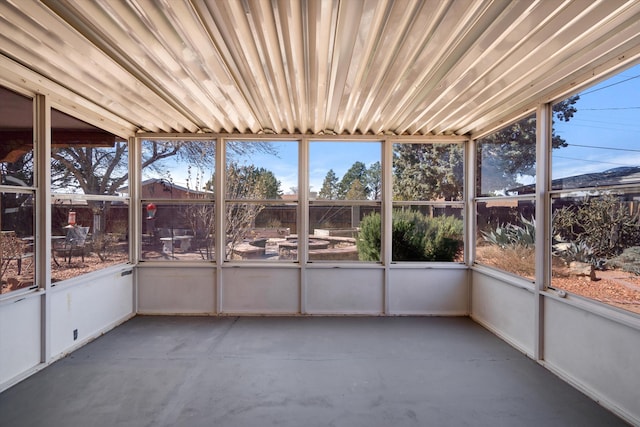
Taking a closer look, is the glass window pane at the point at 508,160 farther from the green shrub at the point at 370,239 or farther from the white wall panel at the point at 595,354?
the green shrub at the point at 370,239

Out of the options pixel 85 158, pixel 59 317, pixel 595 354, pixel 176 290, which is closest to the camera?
pixel 595 354

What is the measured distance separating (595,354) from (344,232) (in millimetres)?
2954

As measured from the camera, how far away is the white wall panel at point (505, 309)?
320 centimetres

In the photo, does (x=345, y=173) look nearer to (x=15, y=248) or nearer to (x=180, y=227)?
(x=180, y=227)

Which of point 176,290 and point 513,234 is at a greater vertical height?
point 513,234

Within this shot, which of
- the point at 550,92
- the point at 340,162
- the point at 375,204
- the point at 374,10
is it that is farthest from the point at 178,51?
the point at 550,92

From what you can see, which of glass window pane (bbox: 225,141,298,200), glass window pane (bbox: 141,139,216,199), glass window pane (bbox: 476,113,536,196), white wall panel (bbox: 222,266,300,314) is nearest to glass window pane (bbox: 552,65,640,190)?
glass window pane (bbox: 476,113,536,196)

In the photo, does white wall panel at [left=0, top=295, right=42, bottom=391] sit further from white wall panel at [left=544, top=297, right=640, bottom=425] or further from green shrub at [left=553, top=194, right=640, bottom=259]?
green shrub at [left=553, top=194, right=640, bottom=259]

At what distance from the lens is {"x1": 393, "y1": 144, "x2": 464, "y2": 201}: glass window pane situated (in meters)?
4.41

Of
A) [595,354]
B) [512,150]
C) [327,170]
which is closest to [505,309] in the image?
[595,354]

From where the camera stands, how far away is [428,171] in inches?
175

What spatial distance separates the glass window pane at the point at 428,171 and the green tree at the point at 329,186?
0.92m

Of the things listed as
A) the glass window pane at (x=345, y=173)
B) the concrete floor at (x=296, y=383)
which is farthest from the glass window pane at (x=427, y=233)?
the concrete floor at (x=296, y=383)

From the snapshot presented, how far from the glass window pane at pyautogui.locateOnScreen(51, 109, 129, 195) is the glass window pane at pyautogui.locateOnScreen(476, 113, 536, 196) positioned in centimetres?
523
